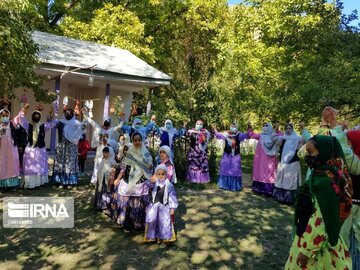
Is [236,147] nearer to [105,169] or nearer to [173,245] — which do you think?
[105,169]

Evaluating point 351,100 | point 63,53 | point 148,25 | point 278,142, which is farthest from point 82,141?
point 148,25

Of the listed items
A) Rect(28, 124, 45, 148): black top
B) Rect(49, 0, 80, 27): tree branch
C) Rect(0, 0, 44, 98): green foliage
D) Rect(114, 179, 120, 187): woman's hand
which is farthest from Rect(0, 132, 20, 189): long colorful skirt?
Rect(49, 0, 80, 27): tree branch

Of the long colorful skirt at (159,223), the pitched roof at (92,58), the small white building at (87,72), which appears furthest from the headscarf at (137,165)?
the pitched roof at (92,58)

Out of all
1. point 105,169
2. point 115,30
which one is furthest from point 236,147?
point 115,30

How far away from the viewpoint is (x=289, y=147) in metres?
Answer: 8.61

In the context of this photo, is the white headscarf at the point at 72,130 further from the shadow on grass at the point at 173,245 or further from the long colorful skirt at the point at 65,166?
the shadow on grass at the point at 173,245

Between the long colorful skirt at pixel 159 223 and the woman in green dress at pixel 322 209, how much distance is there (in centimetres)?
281

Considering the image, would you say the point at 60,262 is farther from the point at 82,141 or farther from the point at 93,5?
the point at 93,5

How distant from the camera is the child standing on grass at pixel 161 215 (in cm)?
570

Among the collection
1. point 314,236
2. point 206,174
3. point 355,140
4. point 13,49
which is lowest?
point 206,174

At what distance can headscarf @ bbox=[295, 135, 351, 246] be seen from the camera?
9.62 ft

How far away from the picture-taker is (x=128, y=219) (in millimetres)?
6113

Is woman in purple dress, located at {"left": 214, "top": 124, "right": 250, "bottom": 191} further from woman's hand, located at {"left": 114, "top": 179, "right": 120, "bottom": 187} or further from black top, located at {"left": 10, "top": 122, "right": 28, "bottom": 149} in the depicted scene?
black top, located at {"left": 10, "top": 122, "right": 28, "bottom": 149}
